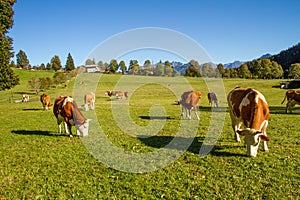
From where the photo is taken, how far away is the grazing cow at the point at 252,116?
7.12 m

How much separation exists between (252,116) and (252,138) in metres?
0.79

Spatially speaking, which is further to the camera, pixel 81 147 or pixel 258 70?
pixel 258 70

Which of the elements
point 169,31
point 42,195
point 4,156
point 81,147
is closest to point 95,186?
point 42,195

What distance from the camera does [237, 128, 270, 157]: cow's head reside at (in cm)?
703

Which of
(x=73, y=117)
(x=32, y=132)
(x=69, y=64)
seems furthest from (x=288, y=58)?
(x=32, y=132)

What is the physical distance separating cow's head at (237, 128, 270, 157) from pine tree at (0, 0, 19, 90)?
75.5 feet

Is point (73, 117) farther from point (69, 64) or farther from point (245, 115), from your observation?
point (69, 64)

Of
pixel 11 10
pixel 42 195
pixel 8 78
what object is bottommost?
pixel 42 195

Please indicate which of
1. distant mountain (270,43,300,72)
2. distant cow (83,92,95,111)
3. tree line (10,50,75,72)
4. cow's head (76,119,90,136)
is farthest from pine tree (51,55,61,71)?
distant mountain (270,43,300,72)

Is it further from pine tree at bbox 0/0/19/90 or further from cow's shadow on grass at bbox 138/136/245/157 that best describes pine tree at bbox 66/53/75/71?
cow's shadow on grass at bbox 138/136/245/157

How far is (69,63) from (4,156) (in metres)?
96.6

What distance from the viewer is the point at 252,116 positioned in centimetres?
751

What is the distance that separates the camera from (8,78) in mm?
23328

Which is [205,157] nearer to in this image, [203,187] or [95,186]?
[203,187]
